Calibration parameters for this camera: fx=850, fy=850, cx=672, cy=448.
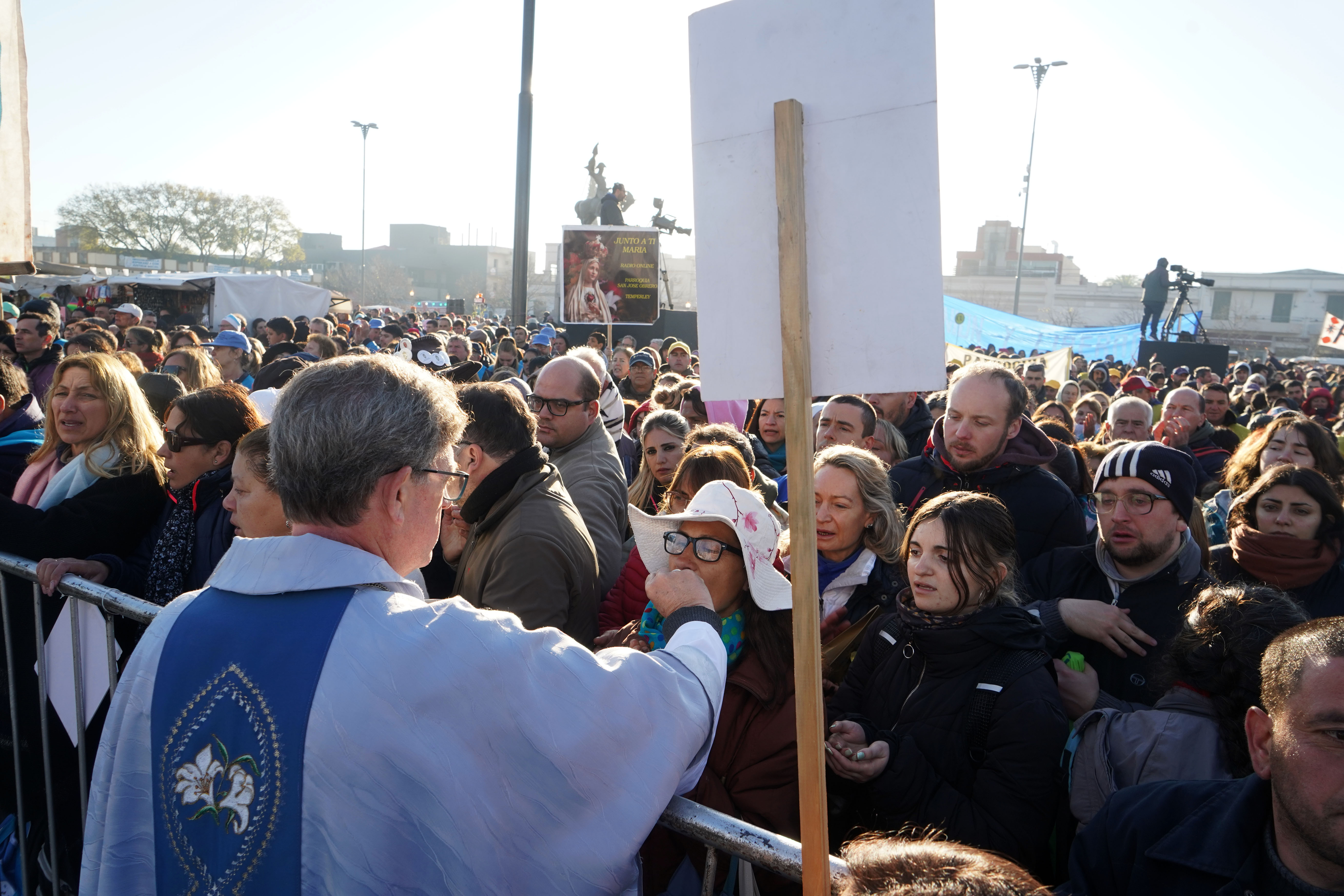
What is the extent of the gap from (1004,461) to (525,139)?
7115mm

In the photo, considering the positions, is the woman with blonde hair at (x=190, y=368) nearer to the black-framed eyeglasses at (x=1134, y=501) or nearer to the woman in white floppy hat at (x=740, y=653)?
the woman in white floppy hat at (x=740, y=653)

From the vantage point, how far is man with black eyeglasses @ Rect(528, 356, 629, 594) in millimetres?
4094

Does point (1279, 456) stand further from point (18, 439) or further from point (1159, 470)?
point (18, 439)

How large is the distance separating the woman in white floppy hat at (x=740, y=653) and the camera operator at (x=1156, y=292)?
66.7 feet

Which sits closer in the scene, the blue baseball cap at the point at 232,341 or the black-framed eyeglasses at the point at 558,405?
the black-framed eyeglasses at the point at 558,405

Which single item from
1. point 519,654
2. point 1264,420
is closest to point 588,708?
point 519,654

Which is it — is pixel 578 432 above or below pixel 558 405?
below

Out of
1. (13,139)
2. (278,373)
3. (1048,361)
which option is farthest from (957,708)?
(1048,361)

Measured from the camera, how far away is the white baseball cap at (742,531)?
235 cm

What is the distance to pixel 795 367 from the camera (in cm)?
154

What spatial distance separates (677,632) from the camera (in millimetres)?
1682

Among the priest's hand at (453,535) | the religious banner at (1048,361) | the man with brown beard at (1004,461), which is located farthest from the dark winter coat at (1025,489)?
the religious banner at (1048,361)

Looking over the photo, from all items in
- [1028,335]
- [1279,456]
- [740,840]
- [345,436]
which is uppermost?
[1028,335]

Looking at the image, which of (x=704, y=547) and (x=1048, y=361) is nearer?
(x=704, y=547)
